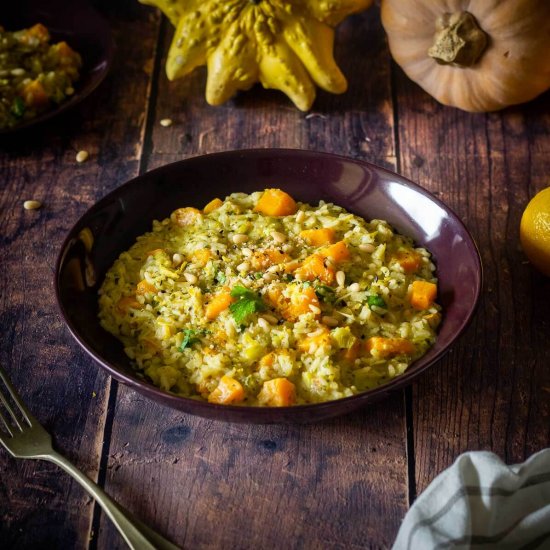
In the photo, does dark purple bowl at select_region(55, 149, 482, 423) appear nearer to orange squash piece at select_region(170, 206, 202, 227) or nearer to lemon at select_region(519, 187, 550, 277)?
orange squash piece at select_region(170, 206, 202, 227)

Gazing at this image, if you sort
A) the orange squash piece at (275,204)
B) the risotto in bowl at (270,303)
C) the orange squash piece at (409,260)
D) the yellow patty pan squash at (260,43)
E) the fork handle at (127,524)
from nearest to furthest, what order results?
the fork handle at (127,524) → the risotto in bowl at (270,303) → the orange squash piece at (409,260) → the orange squash piece at (275,204) → the yellow patty pan squash at (260,43)

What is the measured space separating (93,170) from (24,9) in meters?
1.16

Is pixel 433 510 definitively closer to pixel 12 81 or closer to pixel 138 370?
pixel 138 370

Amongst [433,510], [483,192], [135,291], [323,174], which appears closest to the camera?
[433,510]

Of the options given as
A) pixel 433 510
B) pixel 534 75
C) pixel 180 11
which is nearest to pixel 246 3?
pixel 180 11

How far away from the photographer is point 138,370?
2633mm

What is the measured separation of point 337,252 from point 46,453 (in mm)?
1168

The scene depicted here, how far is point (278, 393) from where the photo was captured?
2439mm

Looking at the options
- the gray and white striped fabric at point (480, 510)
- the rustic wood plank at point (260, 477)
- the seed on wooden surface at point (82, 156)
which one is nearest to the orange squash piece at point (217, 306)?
the rustic wood plank at point (260, 477)

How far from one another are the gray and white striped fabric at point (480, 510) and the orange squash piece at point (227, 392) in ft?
1.99

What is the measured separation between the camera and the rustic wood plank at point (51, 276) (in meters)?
2.49

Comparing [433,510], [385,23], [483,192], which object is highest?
[385,23]

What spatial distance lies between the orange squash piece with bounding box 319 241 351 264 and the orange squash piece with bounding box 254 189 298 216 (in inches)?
13.0

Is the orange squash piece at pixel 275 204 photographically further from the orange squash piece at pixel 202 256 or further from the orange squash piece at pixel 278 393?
the orange squash piece at pixel 278 393
